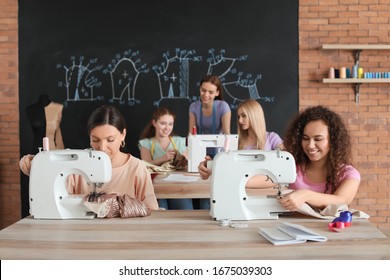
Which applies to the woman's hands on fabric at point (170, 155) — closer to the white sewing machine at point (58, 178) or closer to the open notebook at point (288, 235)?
the white sewing machine at point (58, 178)

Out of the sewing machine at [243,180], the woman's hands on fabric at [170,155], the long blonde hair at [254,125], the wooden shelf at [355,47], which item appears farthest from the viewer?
the wooden shelf at [355,47]

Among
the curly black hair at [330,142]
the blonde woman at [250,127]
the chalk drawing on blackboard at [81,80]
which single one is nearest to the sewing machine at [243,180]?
the curly black hair at [330,142]

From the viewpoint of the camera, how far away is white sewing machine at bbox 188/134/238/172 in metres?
3.91

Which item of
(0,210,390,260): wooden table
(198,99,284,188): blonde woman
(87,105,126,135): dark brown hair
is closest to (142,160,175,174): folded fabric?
(198,99,284,188): blonde woman

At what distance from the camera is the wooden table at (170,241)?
1.65 meters

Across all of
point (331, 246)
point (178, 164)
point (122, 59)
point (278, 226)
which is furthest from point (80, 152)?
point (122, 59)

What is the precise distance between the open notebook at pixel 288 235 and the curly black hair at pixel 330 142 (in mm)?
658

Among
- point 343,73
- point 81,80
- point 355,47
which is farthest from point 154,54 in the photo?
point 355,47

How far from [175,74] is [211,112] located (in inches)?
28.1

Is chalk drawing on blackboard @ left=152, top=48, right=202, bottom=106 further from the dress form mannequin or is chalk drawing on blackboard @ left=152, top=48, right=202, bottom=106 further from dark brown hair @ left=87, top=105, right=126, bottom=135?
dark brown hair @ left=87, top=105, right=126, bottom=135

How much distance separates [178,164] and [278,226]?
2.31m
